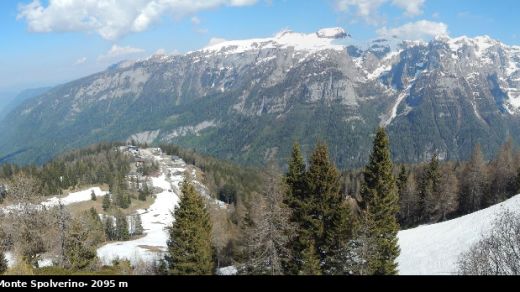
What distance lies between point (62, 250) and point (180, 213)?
671 inches

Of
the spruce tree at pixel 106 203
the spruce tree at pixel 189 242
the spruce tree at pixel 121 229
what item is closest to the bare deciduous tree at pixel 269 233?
the spruce tree at pixel 189 242

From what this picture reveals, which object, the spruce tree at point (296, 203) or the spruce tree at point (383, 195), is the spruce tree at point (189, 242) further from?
the spruce tree at point (383, 195)

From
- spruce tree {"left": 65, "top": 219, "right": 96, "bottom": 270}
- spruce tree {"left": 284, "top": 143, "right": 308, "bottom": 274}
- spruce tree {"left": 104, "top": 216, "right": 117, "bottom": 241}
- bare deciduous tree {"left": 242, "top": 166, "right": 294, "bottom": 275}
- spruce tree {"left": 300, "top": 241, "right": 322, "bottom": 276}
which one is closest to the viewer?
bare deciduous tree {"left": 242, "top": 166, "right": 294, "bottom": 275}

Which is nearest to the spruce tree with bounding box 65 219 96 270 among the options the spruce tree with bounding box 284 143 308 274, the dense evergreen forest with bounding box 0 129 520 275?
the dense evergreen forest with bounding box 0 129 520 275

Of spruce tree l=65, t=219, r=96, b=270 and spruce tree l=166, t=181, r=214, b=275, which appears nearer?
spruce tree l=166, t=181, r=214, b=275

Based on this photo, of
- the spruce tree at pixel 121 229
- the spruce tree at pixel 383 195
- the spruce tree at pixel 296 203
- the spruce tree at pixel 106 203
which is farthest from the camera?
the spruce tree at pixel 106 203

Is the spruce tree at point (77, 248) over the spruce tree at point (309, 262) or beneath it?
over

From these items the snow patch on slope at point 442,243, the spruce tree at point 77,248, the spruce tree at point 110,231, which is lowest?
the snow patch on slope at point 442,243

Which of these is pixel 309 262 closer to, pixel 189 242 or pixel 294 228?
pixel 294 228

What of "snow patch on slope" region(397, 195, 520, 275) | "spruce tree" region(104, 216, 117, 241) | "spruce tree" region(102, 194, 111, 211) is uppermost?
"spruce tree" region(102, 194, 111, 211)

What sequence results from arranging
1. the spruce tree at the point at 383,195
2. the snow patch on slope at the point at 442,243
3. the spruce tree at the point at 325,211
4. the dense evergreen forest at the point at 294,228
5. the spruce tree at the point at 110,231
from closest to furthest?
the dense evergreen forest at the point at 294,228 → the spruce tree at the point at 325,211 → the spruce tree at the point at 383,195 → the snow patch on slope at the point at 442,243 → the spruce tree at the point at 110,231

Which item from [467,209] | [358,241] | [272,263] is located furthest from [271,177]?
[467,209]

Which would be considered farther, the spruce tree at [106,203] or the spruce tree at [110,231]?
the spruce tree at [106,203]

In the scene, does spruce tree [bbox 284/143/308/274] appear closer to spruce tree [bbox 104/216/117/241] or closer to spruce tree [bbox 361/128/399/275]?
spruce tree [bbox 361/128/399/275]
